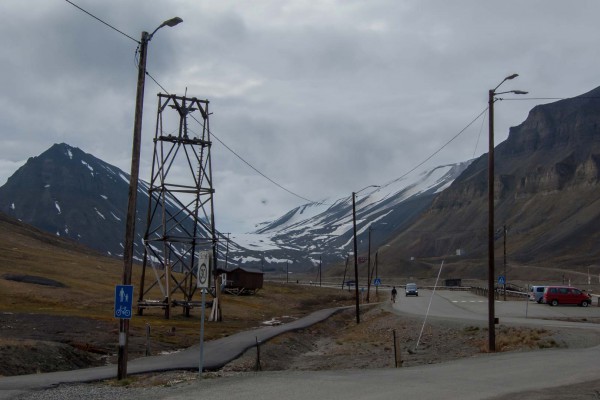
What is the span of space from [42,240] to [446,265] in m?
99.5

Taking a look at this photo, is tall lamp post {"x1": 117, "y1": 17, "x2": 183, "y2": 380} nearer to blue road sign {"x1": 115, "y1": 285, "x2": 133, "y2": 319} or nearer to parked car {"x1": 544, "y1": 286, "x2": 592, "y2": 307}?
blue road sign {"x1": 115, "y1": 285, "x2": 133, "y2": 319}

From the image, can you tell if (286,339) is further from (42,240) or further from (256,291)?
(42,240)

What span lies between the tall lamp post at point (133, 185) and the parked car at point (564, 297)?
1993 inches

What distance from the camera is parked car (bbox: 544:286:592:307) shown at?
61969mm

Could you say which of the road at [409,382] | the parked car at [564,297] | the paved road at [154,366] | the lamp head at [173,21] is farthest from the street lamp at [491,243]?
the parked car at [564,297]

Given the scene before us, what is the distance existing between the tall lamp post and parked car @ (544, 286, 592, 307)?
5063cm

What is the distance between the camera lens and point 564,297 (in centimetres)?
6212

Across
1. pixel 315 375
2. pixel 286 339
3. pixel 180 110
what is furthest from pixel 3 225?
pixel 315 375

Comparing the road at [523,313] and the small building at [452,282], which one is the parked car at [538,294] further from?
the small building at [452,282]

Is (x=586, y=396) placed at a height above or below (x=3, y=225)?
below

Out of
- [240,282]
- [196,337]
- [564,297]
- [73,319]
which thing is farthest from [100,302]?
[564,297]

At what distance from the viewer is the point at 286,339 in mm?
39812

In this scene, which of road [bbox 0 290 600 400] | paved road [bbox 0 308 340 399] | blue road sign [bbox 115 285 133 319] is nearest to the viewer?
road [bbox 0 290 600 400]

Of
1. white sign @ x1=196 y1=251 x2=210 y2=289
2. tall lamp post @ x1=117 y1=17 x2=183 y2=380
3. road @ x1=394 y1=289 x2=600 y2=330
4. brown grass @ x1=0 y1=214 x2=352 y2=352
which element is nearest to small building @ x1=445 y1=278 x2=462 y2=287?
brown grass @ x1=0 y1=214 x2=352 y2=352
